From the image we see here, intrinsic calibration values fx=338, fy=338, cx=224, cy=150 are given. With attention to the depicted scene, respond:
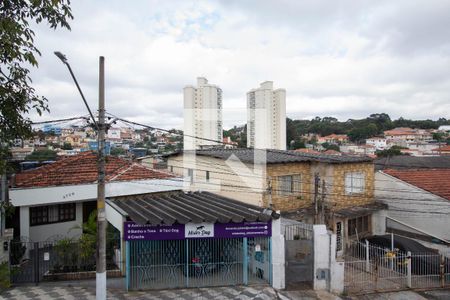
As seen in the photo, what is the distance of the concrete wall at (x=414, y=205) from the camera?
17359 mm

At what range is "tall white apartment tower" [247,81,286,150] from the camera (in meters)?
20.5

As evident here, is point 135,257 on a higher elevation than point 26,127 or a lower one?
lower

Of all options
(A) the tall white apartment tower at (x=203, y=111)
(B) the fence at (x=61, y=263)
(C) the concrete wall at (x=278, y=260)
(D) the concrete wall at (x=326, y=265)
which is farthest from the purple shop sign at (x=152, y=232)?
(A) the tall white apartment tower at (x=203, y=111)

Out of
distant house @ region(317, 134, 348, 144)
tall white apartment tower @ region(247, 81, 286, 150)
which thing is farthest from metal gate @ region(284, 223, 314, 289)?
distant house @ region(317, 134, 348, 144)

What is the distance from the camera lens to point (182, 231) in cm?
1107

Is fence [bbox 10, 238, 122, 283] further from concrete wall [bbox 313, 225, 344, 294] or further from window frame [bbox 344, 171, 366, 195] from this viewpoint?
window frame [bbox 344, 171, 366, 195]

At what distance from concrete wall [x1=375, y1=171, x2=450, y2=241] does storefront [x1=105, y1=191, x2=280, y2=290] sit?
1087cm

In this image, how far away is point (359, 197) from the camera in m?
19.4

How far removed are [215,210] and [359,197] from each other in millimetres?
10753

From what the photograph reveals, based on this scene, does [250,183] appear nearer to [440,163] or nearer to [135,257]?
[135,257]

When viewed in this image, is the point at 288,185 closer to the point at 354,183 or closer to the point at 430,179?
the point at 354,183

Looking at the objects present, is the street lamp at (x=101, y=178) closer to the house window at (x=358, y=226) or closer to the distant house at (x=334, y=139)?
the house window at (x=358, y=226)

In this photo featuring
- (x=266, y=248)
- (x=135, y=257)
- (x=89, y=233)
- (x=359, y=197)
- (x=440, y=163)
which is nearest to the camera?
(x=135, y=257)

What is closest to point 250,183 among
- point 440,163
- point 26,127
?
point 26,127
